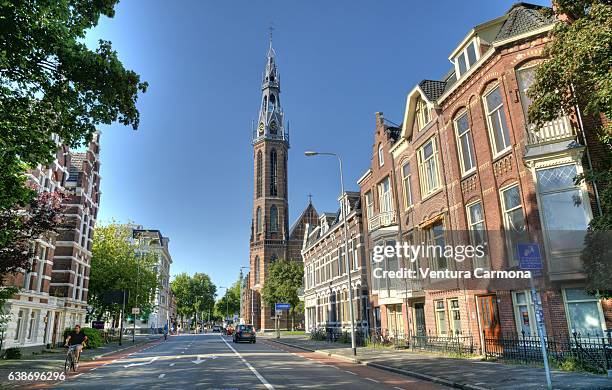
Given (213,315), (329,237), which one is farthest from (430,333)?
(213,315)

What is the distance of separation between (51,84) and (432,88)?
62.7ft

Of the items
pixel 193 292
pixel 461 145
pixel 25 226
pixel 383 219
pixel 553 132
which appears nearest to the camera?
pixel 553 132

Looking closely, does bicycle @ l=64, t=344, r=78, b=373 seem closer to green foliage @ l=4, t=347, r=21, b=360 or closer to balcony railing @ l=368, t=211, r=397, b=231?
green foliage @ l=4, t=347, r=21, b=360

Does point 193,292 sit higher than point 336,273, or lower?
higher

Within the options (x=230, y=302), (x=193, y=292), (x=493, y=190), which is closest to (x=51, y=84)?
(x=493, y=190)

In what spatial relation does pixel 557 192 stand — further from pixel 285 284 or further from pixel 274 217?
pixel 274 217

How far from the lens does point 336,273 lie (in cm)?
4044

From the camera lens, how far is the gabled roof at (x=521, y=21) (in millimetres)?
17000

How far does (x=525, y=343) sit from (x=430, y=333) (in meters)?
7.52

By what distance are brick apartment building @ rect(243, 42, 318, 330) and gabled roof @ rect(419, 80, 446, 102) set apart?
5644cm

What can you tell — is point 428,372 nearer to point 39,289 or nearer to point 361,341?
point 361,341

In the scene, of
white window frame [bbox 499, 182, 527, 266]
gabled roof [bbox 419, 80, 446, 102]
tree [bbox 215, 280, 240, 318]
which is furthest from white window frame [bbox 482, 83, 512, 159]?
tree [bbox 215, 280, 240, 318]

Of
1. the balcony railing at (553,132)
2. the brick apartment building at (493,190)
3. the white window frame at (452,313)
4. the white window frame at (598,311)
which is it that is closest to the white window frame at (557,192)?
the brick apartment building at (493,190)

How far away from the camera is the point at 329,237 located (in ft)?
140
